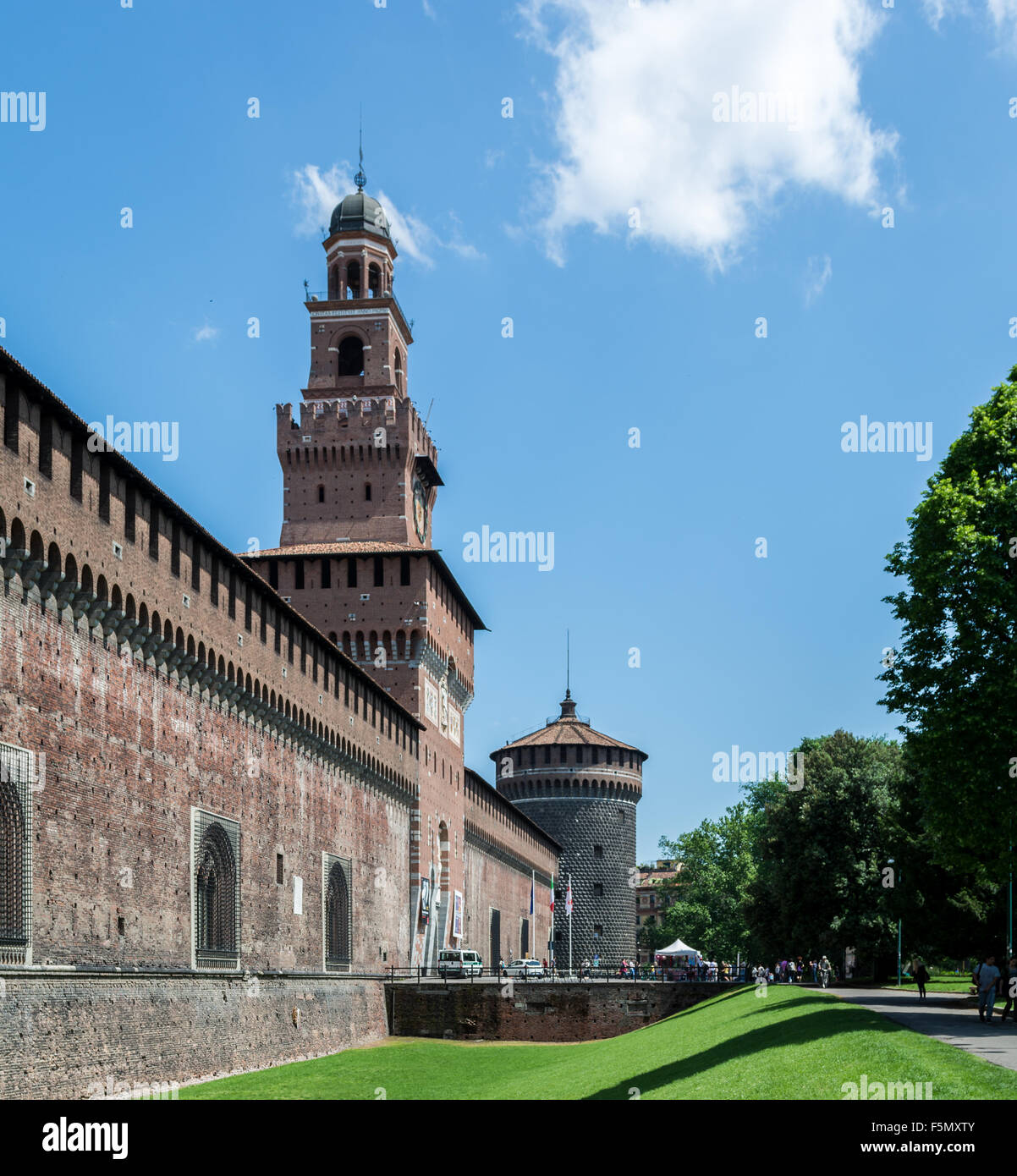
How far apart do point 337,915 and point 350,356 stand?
90.0 ft

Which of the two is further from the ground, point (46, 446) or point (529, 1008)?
point (46, 446)

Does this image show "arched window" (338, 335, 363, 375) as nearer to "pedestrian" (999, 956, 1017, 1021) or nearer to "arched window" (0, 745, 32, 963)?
"arched window" (0, 745, 32, 963)

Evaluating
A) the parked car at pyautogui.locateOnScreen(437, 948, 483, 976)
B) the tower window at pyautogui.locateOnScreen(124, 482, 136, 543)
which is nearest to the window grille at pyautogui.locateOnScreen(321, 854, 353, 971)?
the parked car at pyautogui.locateOnScreen(437, 948, 483, 976)

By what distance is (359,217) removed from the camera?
198 feet

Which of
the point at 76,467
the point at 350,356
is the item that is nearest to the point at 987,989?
the point at 76,467

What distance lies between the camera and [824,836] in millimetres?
53500

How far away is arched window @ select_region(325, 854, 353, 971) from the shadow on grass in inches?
743

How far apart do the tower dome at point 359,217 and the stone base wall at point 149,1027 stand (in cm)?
3495

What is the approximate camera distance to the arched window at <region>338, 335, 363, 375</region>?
200ft

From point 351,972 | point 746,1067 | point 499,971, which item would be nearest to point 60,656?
point 746,1067

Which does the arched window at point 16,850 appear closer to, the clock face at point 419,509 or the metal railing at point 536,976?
the metal railing at point 536,976

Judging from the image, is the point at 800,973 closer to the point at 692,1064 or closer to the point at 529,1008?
the point at 529,1008
